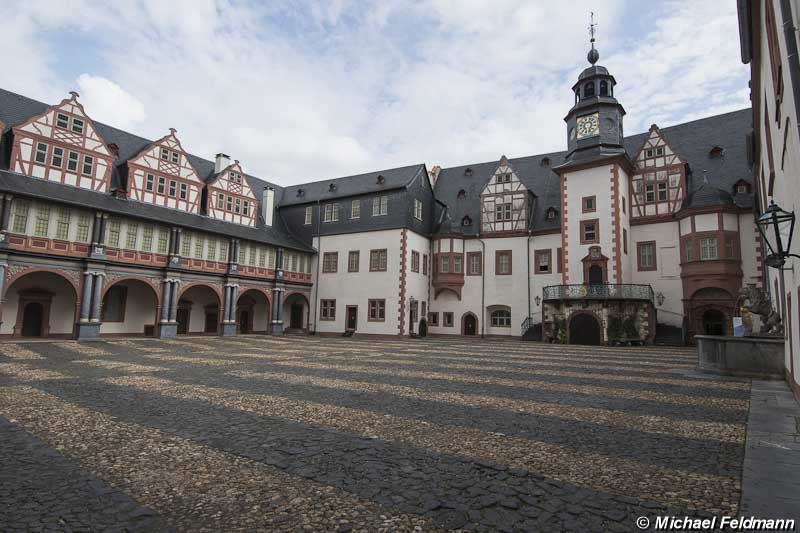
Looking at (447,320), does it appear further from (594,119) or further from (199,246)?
(199,246)

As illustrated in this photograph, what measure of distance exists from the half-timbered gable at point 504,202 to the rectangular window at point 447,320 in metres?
7.29

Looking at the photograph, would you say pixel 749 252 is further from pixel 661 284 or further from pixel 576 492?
pixel 576 492

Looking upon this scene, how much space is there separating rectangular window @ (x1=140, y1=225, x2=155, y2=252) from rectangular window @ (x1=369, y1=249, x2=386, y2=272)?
14.9m

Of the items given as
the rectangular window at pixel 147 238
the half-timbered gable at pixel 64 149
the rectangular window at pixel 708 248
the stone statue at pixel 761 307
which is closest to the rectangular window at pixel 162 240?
the rectangular window at pixel 147 238

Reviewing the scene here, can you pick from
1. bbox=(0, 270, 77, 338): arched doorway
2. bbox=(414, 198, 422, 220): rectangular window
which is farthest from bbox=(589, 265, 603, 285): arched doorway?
bbox=(0, 270, 77, 338): arched doorway

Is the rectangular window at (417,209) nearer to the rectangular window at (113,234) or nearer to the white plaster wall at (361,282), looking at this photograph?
the white plaster wall at (361,282)

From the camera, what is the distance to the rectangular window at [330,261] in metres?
36.8

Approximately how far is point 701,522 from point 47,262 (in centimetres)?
2767

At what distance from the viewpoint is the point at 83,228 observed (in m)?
24.0

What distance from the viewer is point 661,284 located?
28734mm

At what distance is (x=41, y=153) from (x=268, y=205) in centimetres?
1620

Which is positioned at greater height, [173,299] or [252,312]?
[173,299]

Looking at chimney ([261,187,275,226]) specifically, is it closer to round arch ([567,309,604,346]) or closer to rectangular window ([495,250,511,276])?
rectangular window ([495,250,511,276])

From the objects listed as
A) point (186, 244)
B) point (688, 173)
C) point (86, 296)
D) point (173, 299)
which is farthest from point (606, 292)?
point (86, 296)
